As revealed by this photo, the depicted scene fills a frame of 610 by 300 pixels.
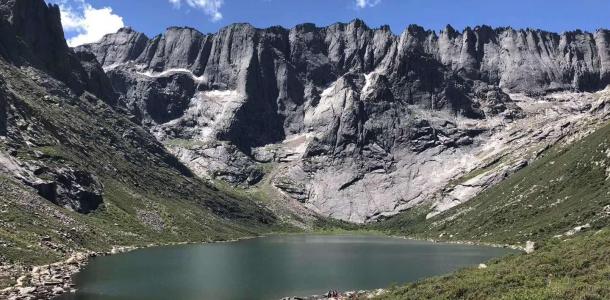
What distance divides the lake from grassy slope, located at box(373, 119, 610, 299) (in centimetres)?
2301

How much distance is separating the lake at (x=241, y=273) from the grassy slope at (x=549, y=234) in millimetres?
23012

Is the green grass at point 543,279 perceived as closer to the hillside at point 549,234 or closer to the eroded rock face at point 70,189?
the hillside at point 549,234

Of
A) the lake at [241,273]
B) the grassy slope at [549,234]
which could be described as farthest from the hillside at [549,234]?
the lake at [241,273]

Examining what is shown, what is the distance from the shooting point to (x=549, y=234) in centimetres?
12006

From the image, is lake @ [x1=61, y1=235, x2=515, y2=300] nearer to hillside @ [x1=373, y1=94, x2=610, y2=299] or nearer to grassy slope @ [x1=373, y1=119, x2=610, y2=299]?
hillside @ [x1=373, y1=94, x2=610, y2=299]

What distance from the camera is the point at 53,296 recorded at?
208 feet

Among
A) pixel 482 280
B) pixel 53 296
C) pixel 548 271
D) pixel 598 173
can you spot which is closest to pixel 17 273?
pixel 53 296

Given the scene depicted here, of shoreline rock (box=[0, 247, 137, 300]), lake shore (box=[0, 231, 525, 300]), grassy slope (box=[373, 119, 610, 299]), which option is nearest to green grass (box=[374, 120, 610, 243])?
grassy slope (box=[373, 119, 610, 299])

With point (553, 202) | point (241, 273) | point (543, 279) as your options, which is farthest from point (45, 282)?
point (553, 202)

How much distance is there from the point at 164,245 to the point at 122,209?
2196 cm

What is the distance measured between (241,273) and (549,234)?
70.7m

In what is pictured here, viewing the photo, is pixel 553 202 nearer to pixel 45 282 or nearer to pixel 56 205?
pixel 45 282

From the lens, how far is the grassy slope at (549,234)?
36781 mm

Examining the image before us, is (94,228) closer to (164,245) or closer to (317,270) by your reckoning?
(164,245)
